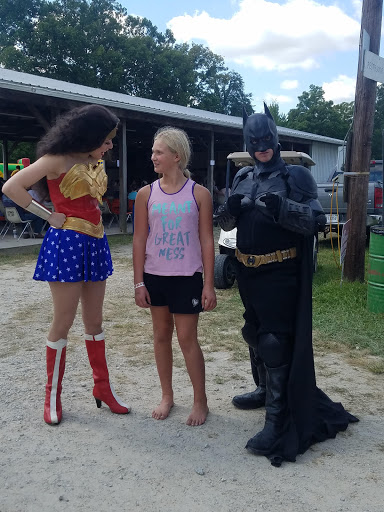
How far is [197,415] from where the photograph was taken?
10.4 ft

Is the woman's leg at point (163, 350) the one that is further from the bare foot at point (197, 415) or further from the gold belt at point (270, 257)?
the gold belt at point (270, 257)

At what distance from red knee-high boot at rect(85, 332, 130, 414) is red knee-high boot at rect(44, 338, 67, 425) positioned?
0.62 feet

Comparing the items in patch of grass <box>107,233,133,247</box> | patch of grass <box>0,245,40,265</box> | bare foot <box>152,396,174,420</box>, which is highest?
patch of grass <box>107,233,133,247</box>

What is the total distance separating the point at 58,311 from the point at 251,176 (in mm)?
1378

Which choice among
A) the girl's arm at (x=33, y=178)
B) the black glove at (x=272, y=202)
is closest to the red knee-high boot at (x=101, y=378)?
the girl's arm at (x=33, y=178)

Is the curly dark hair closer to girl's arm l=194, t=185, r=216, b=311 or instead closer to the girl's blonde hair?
the girl's blonde hair

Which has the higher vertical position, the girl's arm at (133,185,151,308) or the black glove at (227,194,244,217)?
the black glove at (227,194,244,217)

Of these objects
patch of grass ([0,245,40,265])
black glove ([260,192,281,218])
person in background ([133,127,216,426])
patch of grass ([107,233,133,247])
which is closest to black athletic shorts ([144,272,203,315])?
person in background ([133,127,216,426])

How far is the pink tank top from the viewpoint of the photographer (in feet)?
9.71

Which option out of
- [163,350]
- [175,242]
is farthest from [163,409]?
[175,242]

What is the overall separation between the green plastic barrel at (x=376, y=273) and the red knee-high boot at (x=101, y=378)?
3362mm

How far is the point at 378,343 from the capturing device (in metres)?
4.68

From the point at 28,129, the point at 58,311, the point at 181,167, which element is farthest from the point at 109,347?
the point at 28,129

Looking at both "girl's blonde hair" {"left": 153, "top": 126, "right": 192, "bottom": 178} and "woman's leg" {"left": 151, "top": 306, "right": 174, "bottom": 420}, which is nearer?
"girl's blonde hair" {"left": 153, "top": 126, "right": 192, "bottom": 178}
